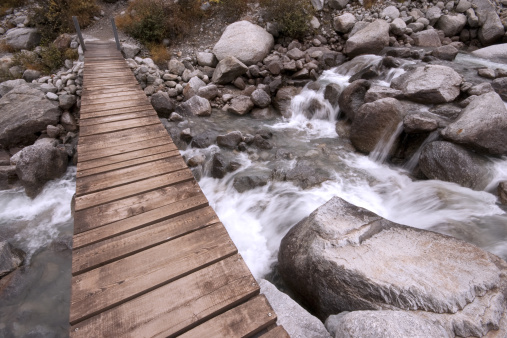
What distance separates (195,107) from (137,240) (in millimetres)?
5911

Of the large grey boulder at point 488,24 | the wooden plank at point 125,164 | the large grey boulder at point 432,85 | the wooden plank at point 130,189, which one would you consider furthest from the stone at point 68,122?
the large grey boulder at point 488,24

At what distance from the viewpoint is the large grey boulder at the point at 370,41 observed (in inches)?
385

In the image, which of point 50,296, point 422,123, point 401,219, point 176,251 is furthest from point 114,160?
point 422,123

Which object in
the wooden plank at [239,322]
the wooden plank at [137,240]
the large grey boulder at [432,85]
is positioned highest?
the large grey boulder at [432,85]

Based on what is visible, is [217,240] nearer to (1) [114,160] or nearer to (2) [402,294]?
(2) [402,294]

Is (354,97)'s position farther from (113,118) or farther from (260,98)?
(113,118)

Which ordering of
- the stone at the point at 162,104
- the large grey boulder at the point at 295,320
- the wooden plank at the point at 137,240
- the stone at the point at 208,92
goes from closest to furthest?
1. the large grey boulder at the point at 295,320
2. the wooden plank at the point at 137,240
3. the stone at the point at 162,104
4. the stone at the point at 208,92

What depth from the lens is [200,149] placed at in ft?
22.5

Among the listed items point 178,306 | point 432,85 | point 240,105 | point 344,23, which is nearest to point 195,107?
point 240,105

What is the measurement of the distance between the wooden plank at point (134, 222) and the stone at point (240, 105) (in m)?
5.31

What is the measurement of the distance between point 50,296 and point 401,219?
5946 millimetres

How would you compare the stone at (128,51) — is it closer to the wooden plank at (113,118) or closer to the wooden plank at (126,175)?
the wooden plank at (113,118)

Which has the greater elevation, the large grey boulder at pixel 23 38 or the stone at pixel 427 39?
the stone at pixel 427 39

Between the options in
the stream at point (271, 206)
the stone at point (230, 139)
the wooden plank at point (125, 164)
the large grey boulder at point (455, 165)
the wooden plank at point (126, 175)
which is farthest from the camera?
the stone at point (230, 139)
